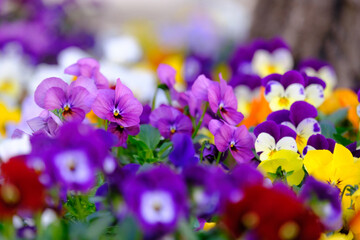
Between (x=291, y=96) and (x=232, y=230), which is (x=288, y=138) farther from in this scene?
(x=232, y=230)

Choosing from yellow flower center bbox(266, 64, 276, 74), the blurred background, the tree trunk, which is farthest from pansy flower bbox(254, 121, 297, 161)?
the tree trunk


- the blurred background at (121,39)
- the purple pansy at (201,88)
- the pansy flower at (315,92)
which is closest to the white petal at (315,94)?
the pansy flower at (315,92)

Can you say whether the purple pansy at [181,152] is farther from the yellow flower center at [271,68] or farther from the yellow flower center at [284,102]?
the yellow flower center at [271,68]

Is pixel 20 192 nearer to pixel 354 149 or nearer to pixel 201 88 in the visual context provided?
pixel 201 88

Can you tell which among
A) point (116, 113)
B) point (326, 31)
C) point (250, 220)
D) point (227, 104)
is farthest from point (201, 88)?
point (326, 31)

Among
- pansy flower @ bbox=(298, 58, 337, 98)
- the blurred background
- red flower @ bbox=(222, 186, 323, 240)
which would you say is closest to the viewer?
red flower @ bbox=(222, 186, 323, 240)

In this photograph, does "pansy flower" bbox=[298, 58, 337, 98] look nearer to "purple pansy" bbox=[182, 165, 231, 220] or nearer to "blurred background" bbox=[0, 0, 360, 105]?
"blurred background" bbox=[0, 0, 360, 105]
